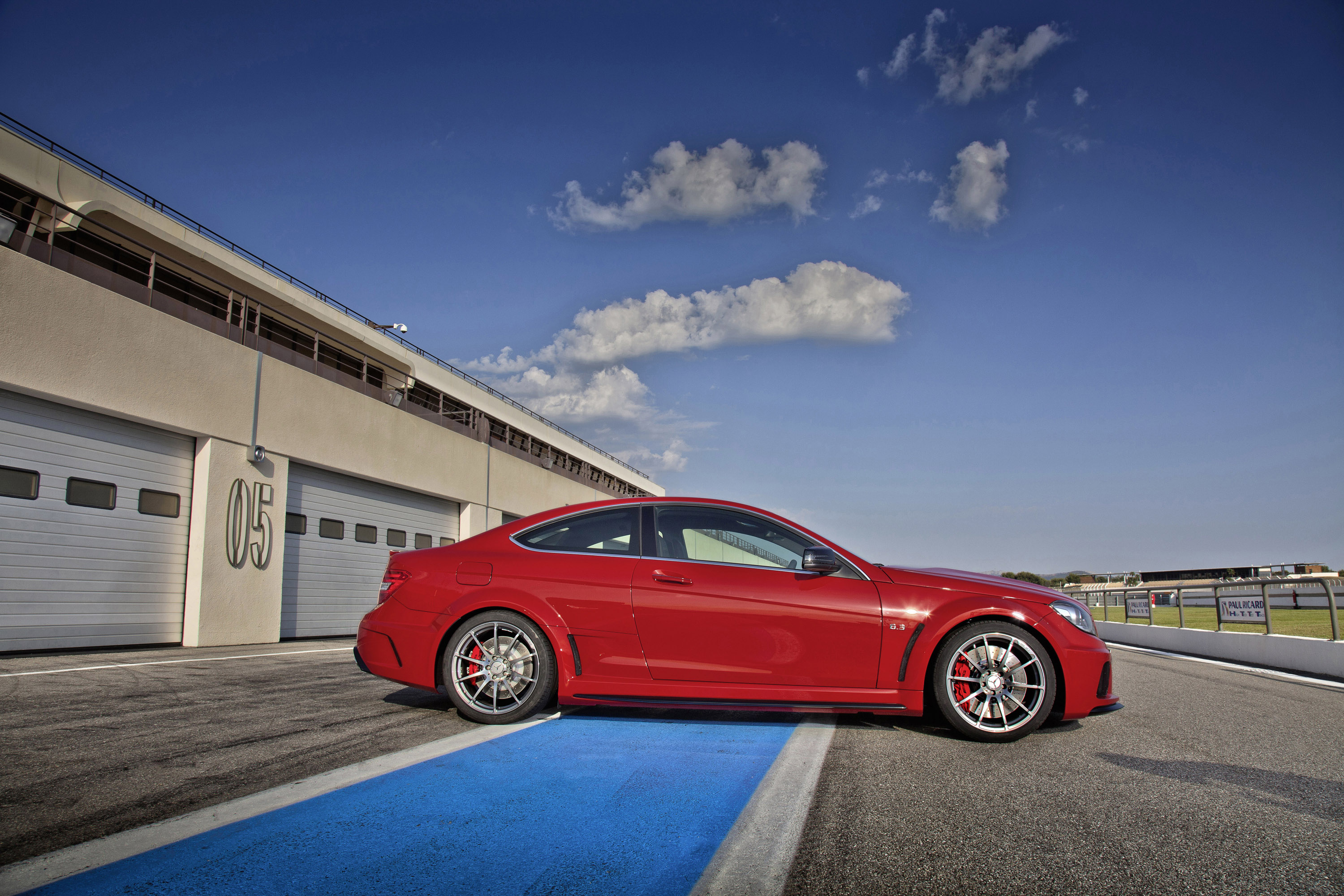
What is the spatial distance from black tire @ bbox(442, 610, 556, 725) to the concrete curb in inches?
214

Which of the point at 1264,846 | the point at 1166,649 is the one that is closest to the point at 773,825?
the point at 1264,846

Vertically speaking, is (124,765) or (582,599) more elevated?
(582,599)

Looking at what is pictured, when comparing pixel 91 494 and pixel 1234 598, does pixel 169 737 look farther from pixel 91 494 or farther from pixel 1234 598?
pixel 1234 598

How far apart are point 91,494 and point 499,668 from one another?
8.52 meters

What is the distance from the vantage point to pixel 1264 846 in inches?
94.7

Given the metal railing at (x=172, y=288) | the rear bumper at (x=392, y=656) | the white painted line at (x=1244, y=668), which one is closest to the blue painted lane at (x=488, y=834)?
the rear bumper at (x=392, y=656)

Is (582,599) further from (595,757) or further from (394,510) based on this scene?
(394,510)

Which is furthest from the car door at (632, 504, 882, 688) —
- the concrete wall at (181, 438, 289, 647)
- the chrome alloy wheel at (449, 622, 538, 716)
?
the concrete wall at (181, 438, 289, 647)

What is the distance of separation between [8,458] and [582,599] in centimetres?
853

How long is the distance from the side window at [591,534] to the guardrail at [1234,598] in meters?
2.79

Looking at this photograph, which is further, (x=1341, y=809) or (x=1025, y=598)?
(x=1025, y=598)

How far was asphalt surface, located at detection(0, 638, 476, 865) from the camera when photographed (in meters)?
2.55

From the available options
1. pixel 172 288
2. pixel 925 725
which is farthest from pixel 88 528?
pixel 925 725

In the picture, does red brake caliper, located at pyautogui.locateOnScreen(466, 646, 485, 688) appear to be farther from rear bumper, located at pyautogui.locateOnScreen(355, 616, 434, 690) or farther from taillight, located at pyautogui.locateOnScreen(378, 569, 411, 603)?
taillight, located at pyautogui.locateOnScreen(378, 569, 411, 603)
